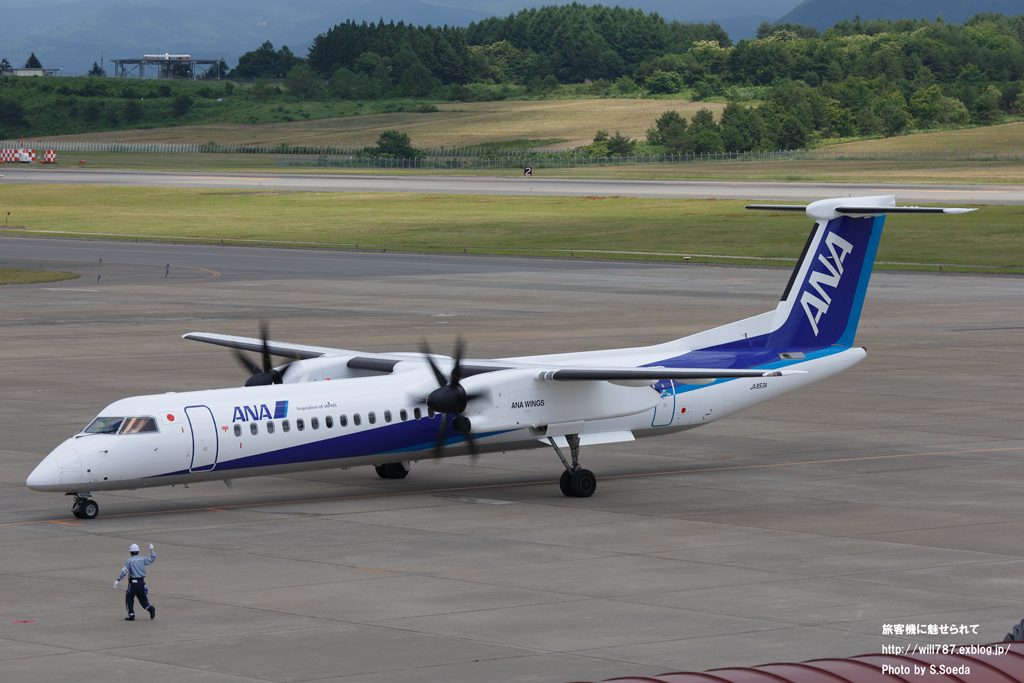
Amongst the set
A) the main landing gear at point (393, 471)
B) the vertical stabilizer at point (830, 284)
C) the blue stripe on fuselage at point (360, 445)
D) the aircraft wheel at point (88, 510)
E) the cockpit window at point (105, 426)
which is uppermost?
the vertical stabilizer at point (830, 284)

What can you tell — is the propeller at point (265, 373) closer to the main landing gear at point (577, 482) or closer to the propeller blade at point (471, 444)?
the propeller blade at point (471, 444)

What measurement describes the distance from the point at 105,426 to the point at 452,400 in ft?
21.5

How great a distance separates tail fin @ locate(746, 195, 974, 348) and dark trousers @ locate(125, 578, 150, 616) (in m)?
18.0

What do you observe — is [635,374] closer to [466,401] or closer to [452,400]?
[466,401]

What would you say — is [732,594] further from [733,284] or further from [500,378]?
[733,284]

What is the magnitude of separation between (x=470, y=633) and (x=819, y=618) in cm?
487

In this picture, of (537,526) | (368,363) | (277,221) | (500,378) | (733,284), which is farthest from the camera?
(277,221)

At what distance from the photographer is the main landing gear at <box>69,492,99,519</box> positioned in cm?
2545

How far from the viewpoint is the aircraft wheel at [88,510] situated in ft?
83.5

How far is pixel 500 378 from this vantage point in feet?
91.2

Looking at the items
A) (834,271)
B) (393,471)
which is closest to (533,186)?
(834,271)

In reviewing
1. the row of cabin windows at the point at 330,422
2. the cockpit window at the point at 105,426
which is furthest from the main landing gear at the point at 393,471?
the cockpit window at the point at 105,426

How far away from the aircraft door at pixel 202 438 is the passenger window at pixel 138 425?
67 centimetres

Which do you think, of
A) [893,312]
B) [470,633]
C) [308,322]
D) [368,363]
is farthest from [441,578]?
[893,312]
